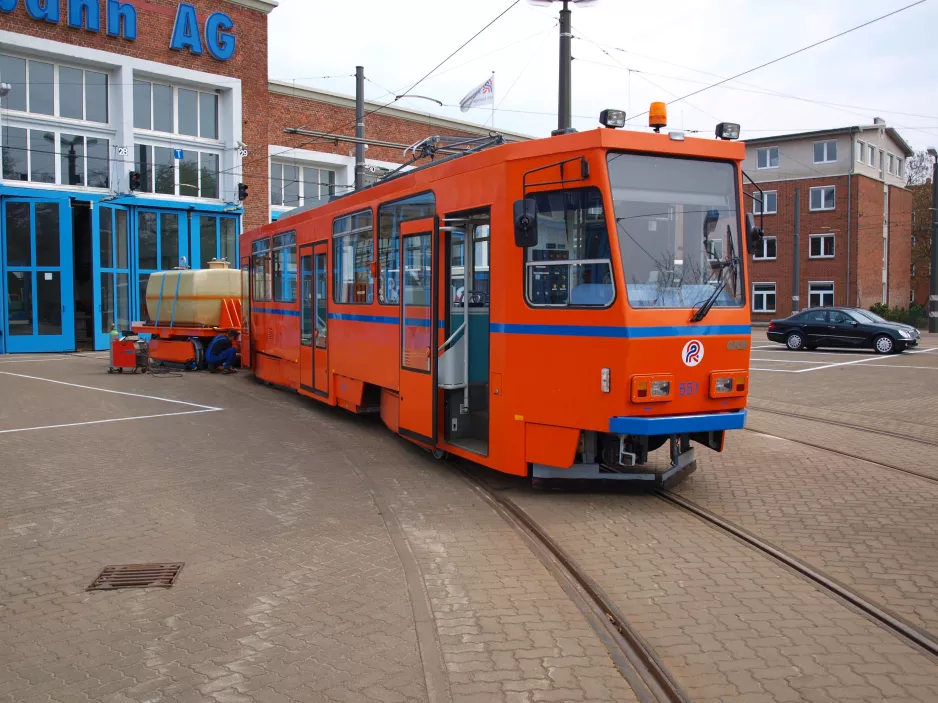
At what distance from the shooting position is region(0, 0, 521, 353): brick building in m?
26.2

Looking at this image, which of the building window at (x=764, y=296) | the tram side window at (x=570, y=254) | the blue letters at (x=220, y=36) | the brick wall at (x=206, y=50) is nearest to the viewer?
the tram side window at (x=570, y=254)

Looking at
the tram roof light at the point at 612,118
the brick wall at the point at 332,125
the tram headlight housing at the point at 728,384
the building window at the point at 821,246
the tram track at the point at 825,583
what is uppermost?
the brick wall at the point at 332,125

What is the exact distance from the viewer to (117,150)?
28156 mm

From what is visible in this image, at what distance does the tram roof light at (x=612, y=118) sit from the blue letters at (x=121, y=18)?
2551cm

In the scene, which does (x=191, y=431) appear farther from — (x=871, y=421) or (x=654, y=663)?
(x=871, y=421)

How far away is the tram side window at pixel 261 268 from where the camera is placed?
50.5 ft

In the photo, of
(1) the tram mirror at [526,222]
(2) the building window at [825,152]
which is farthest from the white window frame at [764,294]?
(1) the tram mirror at [526,222]

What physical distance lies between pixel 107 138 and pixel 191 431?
20554 millimetres

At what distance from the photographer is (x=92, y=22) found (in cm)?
2698

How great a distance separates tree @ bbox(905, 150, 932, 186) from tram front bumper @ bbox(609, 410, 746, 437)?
6335 cm

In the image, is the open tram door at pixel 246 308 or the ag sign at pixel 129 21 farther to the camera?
the ag sign at pixel 129 21

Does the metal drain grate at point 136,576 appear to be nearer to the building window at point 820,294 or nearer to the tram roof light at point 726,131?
the tram roof light at point 726,131

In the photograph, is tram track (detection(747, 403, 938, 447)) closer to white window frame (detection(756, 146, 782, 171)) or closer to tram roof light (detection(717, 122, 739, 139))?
tram roof light (detection(717, 122, 739, 139))

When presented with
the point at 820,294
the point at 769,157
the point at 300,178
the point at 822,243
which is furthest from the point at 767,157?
the point at 300,178
